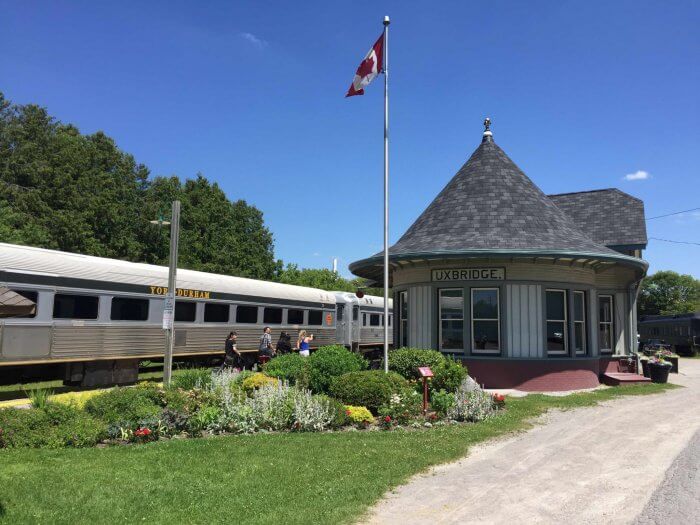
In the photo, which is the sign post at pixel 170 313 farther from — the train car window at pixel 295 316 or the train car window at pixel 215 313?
the train car window at pixel 295 316

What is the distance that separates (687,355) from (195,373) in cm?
4149

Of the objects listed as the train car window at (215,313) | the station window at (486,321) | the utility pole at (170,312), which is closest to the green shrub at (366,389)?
the utility pole at (170,312)

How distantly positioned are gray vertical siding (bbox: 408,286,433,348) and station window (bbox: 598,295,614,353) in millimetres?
6791

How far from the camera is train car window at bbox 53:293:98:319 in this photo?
14109 mm

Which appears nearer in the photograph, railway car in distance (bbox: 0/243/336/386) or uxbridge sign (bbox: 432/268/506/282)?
A: railway car in distance (bbox: 0/243/336/386)

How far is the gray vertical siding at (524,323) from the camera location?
15.3 meters

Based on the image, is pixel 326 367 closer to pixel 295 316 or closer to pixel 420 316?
pixel 420 316

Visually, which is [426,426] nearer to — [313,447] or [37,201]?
[313,447]

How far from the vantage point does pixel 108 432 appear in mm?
8781

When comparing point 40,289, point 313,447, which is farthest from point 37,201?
point 313,447

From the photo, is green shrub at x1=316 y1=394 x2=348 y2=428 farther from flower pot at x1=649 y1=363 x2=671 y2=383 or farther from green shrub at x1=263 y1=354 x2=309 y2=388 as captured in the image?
flower pot at x1=649 y1=363 x2=671 y2=383

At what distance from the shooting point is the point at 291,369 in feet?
42.7

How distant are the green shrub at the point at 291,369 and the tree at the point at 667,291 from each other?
82.0 m

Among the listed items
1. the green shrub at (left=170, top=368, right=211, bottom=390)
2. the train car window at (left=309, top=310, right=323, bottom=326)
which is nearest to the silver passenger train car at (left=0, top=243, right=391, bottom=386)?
the train car window at (left=309, top=310, right=323, bottom=326)
